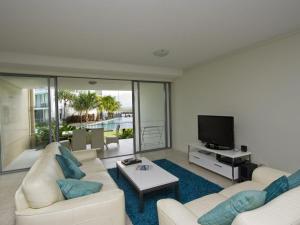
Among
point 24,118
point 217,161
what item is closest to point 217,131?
point 217,161

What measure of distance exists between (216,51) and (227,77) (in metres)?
0.66

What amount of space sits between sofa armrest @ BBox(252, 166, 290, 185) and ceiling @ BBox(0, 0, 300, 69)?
196 cm

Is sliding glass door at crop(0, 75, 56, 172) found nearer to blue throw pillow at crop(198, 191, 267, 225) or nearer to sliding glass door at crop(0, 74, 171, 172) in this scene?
sliding glass door at crop(0, 74, 171, 172)

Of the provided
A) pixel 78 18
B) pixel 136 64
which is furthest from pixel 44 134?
pixel 78 18

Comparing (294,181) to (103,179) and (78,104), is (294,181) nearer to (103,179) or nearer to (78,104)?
(103,179)

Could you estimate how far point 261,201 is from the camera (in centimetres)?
110

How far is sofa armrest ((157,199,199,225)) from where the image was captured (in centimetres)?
132

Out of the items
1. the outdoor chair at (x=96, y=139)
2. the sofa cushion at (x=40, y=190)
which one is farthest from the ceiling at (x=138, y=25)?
the outdoor chair at (x=96, y=139)

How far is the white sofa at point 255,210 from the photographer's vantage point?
3.12ft

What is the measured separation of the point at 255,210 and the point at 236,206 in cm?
11

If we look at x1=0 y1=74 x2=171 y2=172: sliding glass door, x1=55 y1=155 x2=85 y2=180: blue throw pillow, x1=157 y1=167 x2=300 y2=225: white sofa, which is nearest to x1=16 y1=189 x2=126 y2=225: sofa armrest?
x1=157 y1=167 x2=300 y2=225: white sofa

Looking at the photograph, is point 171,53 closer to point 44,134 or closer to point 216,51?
point 216,51

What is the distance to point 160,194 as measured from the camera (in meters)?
2.69

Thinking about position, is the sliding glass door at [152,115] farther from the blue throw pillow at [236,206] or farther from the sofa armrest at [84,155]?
the blue throw pillow at [236,206]
